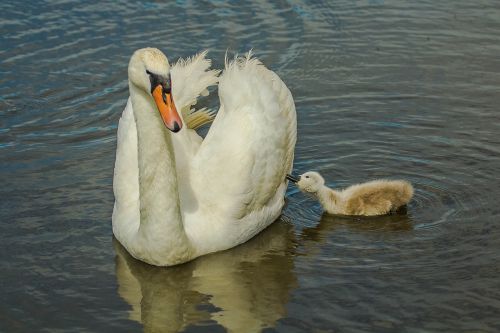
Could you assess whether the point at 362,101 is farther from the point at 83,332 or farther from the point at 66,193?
the point at 83,332

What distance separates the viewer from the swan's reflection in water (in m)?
7.66

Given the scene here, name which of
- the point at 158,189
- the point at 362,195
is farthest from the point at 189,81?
the point at 362,195

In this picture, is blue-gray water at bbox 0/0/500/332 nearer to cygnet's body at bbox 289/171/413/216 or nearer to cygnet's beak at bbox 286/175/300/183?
cygnet's body at bbox 289/171/413/216

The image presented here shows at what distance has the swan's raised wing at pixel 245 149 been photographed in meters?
8.64

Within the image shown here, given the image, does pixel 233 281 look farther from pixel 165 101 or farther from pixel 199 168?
pixel 165 101

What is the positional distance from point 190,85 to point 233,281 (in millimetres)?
2103

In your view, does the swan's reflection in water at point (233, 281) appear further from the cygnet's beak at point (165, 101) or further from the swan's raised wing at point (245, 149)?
the cygnet's beak at point (165, 101)

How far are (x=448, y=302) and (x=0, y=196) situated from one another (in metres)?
4.26

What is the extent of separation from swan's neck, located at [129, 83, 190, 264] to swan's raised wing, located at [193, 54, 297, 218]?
18.5 inches

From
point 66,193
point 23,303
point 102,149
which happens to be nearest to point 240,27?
point 102,149

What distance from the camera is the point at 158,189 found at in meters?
8.14

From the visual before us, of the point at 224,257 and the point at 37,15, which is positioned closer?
the point at 224,257

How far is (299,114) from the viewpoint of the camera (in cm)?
1141

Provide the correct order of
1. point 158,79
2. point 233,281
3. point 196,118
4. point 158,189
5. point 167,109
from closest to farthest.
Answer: point 167,109 < point 158,79 < point 158,189 < point 233,281 < point 196,118
